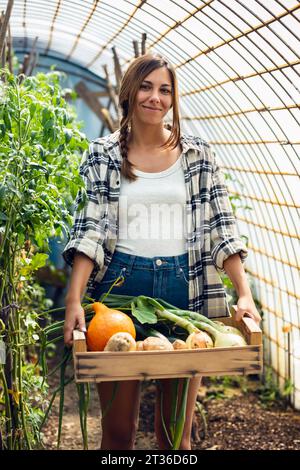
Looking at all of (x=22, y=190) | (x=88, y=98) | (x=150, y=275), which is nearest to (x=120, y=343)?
(x=150, y=275)

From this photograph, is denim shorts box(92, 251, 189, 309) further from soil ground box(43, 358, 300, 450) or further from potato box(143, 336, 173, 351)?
soil ground box(43, 358, 300, 450)

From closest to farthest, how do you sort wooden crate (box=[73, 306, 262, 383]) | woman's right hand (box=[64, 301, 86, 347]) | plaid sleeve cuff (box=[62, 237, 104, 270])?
wooden crate (box=[73, 306, 262, 383]) < woman's right hand (box=[64, 301, 86, 347]) < plaid sleeve cuff (box=[62, 237, 104, 270])

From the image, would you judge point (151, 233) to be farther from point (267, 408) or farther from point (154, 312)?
point (267, 408)

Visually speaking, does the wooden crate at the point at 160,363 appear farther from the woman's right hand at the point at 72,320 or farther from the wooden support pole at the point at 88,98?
the wooden support pole at the point at 88,98

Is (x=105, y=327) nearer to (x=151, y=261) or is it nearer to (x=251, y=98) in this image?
(x=151, y=261)

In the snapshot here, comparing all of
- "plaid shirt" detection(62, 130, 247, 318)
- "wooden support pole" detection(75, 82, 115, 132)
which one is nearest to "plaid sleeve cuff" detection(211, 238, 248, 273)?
"plaid shirt" detection(62, 130, 247, 318)

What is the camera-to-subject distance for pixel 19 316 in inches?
142

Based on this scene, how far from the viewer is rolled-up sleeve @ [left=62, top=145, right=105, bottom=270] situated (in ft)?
8.53

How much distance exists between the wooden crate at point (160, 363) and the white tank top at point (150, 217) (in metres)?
0.47

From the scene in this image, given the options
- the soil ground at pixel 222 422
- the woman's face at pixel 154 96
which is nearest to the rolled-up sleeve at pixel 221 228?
the woman's face at pixel 154 96

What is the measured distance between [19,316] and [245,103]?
267cm

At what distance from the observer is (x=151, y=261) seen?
8.63 ft

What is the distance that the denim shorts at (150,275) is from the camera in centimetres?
264

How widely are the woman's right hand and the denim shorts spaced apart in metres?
0.23
